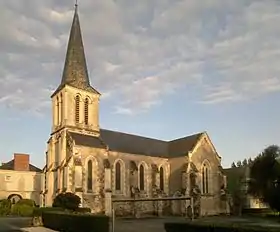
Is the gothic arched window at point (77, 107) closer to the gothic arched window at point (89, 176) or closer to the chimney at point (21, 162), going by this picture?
the gothic arched window at point (89, 176)

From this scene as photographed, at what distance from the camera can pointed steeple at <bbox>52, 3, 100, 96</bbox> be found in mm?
47656

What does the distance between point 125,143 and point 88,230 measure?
1059 inches

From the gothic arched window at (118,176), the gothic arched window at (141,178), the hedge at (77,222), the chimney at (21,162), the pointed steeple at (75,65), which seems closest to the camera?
the hedge at (77,222)

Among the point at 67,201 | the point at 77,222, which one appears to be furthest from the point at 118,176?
the point at 77,222

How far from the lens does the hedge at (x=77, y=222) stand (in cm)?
2241

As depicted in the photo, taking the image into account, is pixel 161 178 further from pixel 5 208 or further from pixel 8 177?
pixel 8 177

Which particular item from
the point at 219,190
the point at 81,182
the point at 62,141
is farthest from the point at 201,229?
the point at 219,190

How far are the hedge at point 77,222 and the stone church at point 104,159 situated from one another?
13.0m

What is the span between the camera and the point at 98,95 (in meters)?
49.1

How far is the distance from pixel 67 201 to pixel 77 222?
13.8m

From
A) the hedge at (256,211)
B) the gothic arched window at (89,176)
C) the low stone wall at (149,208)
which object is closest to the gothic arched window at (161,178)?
the low stone wall at (149,208)

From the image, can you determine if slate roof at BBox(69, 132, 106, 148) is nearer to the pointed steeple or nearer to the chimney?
the pointed steeple

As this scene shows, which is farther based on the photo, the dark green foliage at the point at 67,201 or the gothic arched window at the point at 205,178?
the gothic arched window at the point at 205,178

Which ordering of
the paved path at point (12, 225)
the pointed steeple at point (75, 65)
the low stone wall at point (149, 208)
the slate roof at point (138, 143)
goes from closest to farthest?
the paved path at point (12, 225) < the low stone wall at point (149, 208) < the slate roof at point (138, 143) < the pointed steeple at point (75, 65)
